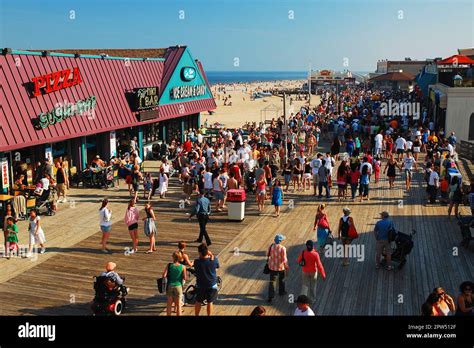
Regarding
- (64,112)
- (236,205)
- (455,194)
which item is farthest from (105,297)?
(64,112)

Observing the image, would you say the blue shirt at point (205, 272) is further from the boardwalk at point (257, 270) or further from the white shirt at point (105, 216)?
the white shirt at point (105, 216)

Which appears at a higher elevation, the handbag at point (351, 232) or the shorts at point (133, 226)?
the handbag at point (351, 232)

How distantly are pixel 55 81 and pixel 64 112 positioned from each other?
1.20m

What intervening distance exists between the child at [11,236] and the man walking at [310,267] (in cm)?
739

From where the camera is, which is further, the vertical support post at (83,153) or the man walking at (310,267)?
the vertical support post at (83,153)

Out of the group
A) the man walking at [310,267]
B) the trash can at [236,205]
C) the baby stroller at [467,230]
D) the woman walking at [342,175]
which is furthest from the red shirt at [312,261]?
the woman walking at [342,175]

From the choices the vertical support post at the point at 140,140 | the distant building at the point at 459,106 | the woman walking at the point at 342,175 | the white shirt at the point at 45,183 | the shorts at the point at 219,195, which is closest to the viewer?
the white shirt at the point at 45,183

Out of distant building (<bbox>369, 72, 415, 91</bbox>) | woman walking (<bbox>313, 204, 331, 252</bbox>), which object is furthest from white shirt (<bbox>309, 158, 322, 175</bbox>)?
distant building (<bbox>369, 72, 415, 91</bbox>)

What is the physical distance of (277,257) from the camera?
33.9 ft

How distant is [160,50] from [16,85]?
1596 centimetres

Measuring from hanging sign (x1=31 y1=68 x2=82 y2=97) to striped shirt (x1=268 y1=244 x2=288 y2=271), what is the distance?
11954 mm

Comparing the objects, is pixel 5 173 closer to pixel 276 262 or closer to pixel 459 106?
pixel 276 262

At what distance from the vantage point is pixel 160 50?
32.6 metres

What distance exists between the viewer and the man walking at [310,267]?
10.0m
